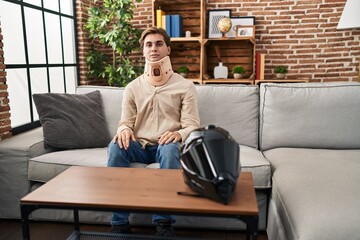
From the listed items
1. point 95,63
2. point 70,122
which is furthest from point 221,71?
point 70,122

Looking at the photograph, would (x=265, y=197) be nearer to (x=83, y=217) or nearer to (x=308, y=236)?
(x=308, y=236)

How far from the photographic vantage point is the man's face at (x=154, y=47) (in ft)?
6.33

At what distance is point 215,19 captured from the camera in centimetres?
400

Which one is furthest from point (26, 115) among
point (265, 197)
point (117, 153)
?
point (265, 197)

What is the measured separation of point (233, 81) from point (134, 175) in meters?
2.61

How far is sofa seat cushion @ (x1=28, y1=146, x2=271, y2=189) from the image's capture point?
1.81 m

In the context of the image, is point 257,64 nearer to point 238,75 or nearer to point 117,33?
point 238,75

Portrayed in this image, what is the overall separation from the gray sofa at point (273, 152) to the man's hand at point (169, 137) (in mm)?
396

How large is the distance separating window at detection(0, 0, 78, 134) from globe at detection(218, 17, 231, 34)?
172 cm

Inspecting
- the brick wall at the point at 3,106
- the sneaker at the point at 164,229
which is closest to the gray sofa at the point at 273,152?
the brick wall at the point at 3,106

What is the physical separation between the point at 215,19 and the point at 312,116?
2221mm

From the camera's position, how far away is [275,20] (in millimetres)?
3980

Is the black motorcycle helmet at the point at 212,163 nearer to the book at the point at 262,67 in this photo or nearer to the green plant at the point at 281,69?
the book at the point at 262,67

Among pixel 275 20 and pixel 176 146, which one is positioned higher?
pixel 275 20
